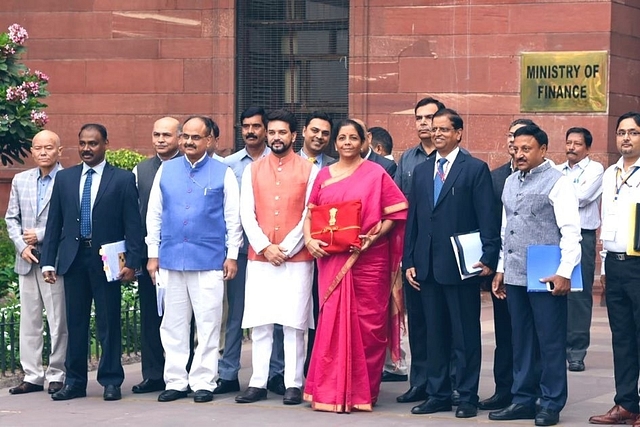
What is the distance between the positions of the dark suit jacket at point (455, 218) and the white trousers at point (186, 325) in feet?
5.15

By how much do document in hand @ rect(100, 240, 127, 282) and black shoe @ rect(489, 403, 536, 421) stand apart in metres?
2.92

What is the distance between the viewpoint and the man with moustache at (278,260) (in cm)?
1038

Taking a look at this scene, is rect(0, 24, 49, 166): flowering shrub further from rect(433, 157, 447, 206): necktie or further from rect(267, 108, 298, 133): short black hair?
rect(433, 157, 447, 206): necktie

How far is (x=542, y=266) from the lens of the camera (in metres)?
9.45

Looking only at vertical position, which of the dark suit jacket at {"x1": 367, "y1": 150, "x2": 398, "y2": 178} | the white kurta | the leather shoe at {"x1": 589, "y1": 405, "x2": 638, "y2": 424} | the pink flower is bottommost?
the leather shoe at {"x1": 589, "y1": 405, "x2": 638, "y2": 424}

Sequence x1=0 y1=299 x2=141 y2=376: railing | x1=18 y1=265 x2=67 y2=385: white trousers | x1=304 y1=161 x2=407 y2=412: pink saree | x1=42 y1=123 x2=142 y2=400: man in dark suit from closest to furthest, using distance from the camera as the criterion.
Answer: x1=304 y1=161 x2=407 y2=412: pink saree < x1=42 y1=123 x2=142 y2=400: man in dark suit < x1=18 y1=265 x2=67 y2=385: white trousers < x1=0 y1=299 x2=141 y2=376: railing

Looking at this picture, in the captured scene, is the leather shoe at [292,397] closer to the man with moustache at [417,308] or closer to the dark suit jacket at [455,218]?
the man with moustache at [417,308]

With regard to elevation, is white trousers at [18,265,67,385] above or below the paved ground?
above

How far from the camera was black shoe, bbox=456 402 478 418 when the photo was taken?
32.0ft

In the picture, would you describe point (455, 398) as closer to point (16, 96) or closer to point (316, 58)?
point (16, 96)

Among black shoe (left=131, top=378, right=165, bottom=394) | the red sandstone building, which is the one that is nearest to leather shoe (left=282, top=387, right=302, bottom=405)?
black shoe (left=131, top=378, right=165, bottom=394)

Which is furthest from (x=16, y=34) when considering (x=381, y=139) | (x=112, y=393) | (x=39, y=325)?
(x=112, y=393)

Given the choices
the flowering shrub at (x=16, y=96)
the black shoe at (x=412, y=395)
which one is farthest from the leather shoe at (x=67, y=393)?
the flowering shrub at (x=16, y=96)

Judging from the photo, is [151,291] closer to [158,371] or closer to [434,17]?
[158,371]
